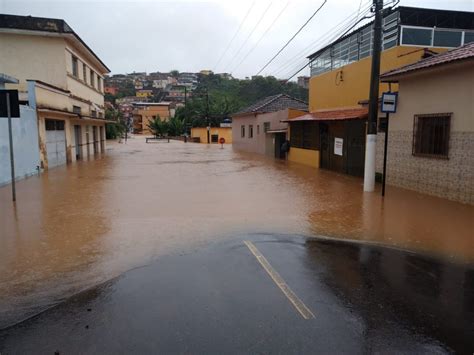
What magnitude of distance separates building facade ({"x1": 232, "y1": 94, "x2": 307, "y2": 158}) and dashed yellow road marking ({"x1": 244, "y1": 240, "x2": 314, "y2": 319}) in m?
19.2

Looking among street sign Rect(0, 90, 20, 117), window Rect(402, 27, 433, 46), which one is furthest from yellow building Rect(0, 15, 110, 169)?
window Rect(402, 27, 433, 46)

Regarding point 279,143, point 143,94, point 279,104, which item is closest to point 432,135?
point 279,143

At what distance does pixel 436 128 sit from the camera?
1134 centimetres

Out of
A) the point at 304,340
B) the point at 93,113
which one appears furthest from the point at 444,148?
the point at 93,113

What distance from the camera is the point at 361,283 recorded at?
5.05 m

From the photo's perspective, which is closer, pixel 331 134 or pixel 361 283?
pixel 361 283

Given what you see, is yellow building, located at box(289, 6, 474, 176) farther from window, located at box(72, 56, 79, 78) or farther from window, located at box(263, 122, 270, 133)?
window, located at box(72, 56, 79, 78)

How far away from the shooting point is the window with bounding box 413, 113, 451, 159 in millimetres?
10875

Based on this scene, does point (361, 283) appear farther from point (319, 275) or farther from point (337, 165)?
point (337, 165)

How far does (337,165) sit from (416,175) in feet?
21.0

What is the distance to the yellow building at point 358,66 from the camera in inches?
632

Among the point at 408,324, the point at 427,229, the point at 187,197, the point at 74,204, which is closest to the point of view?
the point at 408,324

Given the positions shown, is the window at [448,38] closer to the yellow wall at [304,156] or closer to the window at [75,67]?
the yellow wall at [304,156]

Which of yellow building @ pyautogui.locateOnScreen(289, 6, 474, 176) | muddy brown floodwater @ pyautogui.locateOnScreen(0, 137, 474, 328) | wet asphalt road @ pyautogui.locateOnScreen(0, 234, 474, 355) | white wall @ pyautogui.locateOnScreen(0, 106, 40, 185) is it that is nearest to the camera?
wet asphalt road @ pyautogui.locateOnScreen(0, 234, 474, 355)
